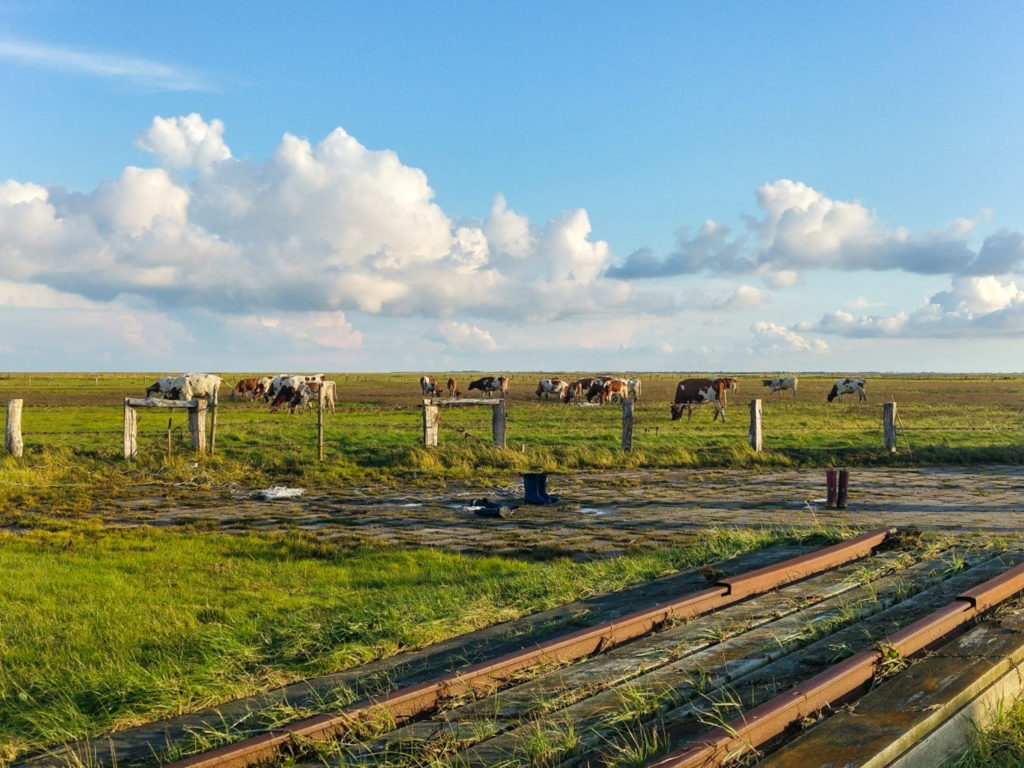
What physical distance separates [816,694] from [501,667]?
1391 mm

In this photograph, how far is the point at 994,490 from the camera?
1391 cm

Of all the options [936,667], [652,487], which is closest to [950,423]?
[652,487]

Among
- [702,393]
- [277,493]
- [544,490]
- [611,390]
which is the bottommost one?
[277,493]

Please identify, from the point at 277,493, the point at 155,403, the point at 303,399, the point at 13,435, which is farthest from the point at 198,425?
the point at 303,399

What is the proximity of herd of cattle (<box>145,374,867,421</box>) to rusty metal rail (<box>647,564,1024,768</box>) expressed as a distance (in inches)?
979

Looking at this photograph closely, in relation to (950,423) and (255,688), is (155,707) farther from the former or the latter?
(950,423)

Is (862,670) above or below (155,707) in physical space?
above

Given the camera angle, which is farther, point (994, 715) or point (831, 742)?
point (994, 715)

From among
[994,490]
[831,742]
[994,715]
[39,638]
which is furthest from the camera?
[994,490]

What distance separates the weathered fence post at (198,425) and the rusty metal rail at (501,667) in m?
13.8

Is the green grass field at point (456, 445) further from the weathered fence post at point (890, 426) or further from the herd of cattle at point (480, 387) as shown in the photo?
the herd of cattle at point (480, 387)

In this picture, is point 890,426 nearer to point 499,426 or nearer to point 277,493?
point 499,426

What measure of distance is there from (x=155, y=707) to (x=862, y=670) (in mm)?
3224

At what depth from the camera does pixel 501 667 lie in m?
4.18
